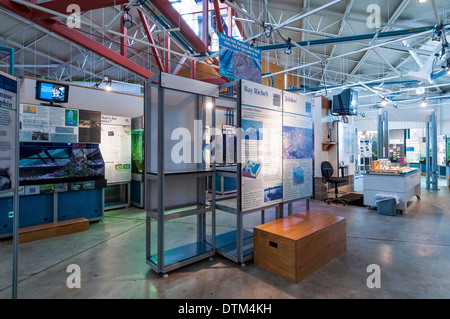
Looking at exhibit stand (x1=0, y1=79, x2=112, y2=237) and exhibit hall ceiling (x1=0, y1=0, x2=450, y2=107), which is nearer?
exhibit stand (x1=0, y1=79, x2=112, y2=237)

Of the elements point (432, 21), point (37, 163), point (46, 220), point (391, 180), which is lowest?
point (46, 220)

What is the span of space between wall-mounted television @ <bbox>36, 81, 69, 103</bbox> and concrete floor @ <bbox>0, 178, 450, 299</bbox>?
97.8 inches

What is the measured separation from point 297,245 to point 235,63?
2583 mm

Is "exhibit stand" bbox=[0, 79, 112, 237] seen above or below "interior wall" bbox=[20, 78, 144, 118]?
below

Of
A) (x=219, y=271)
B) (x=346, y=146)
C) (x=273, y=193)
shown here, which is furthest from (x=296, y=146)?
(x=346, y=146)

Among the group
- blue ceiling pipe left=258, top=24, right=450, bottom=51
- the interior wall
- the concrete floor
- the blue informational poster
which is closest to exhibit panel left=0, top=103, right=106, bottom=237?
the concrete floor

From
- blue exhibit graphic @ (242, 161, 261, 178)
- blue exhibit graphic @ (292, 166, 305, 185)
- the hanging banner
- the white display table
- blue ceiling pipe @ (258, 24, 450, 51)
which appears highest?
blue ceiling pipe @ (258, 24, 450, 51)

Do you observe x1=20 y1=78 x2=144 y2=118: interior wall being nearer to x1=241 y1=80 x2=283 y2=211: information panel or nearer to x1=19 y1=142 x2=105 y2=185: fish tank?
x1=19 y1=142 x2=105 y2=185: fish tank

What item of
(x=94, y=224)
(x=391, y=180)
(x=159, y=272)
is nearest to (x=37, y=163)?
(x=94, y=224)

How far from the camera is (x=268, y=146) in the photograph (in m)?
3.10

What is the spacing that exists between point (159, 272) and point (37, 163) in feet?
10.1

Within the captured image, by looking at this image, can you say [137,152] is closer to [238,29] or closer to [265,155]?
[265,155]

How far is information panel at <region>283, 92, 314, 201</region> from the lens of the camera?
335 centimetres
